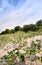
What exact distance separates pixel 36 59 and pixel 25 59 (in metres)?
0.39

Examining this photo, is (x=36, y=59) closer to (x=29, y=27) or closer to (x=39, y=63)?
(x=39, y=63)

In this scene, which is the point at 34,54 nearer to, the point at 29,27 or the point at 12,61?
the point at 12,61

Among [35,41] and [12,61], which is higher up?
[35,41]

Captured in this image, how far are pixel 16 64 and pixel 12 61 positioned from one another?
11.4 inches

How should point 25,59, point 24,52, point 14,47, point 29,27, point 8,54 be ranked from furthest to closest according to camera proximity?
point 29,27 < point 14,47 < point 8,54 < point 24,52 < point 25,59

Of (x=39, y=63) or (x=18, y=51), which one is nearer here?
(x=39, y=63)

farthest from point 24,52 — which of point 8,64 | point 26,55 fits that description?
point 8,64

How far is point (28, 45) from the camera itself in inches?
255

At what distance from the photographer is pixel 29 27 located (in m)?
30.5

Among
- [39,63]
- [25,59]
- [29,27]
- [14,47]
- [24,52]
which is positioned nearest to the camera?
[39,63]

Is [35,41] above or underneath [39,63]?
above

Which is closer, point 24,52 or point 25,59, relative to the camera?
point 25,59

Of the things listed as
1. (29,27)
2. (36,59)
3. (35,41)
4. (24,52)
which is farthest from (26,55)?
(29,27)

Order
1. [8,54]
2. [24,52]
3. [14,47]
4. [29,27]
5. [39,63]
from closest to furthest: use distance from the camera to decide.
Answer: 1. [39,63]
2. [24,52]
3. [8,54]
4. [14,47]
5. [29,27]
